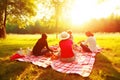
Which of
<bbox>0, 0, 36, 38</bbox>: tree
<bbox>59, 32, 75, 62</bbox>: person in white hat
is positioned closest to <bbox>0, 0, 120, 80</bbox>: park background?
<bbox>0, 0, 36, 38</bbox>: tree

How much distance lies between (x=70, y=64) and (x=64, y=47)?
3.45ft

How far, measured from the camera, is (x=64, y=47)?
1466cm

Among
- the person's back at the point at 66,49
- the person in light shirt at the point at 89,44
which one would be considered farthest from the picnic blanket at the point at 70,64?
the person in light shirt at the point at 89,44

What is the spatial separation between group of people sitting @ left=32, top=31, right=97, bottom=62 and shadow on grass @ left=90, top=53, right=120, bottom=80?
67.4 inches

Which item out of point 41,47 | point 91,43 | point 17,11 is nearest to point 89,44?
point 91,43

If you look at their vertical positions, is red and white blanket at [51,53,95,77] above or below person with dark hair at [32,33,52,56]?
below

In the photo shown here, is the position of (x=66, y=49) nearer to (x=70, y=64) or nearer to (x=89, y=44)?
(x=70, y=64)

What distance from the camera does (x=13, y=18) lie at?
135 feet

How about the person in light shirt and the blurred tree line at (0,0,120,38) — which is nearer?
the person in light shirt

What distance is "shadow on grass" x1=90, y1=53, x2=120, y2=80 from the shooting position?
501 inches

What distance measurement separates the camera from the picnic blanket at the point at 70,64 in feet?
42.9

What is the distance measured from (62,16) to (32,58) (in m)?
24.9

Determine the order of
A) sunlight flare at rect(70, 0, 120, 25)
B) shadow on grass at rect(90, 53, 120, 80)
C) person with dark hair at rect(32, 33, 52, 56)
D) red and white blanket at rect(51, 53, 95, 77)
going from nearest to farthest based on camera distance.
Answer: shadow on grass at rect(90, 53, 120, 80) < red and white blanket at rect(51, 53, 95, 77) < person with dark hair at rect(32, 33, 52, 56) < sunlight flare at rect(70, 0, 120, 25)

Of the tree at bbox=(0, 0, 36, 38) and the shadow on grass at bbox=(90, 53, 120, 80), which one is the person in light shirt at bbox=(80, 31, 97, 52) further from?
the tree at bbox=(0, 0, 36, 38)
